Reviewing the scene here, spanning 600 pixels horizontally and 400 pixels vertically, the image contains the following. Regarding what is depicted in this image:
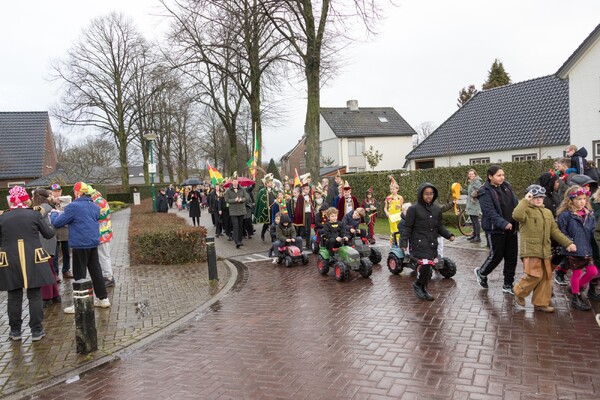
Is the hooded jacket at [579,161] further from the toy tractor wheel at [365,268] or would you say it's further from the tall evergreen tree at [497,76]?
the tall evergreen tree at [497,76]

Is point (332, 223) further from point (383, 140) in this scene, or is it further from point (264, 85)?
point (383, 140)

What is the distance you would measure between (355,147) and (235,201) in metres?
33.9

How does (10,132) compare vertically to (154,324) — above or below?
above

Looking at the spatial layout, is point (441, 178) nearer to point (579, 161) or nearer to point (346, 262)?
point (579, 161)

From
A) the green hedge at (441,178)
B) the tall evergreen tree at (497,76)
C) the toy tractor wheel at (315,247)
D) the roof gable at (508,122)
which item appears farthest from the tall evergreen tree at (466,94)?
the toy tractor wheel at (315,247)

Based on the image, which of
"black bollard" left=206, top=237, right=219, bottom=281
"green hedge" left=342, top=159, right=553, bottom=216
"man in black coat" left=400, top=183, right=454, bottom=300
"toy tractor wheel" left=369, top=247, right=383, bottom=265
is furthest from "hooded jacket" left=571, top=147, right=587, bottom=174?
"green hedge" left=342, top=159, right=553, bottom=216

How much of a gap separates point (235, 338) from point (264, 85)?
19444 millimetres

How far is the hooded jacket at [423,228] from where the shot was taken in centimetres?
673

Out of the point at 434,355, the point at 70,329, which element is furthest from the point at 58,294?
the point at 434,355

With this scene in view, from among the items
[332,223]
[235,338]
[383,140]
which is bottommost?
[235,338]

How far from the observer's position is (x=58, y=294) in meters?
7.78

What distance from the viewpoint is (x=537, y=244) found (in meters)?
5.86

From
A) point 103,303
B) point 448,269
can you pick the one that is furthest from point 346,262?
point 103,303

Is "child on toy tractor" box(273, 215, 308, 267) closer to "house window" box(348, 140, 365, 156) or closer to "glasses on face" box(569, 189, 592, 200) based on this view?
"glasses on face" box(569, 189, 592, 200)
